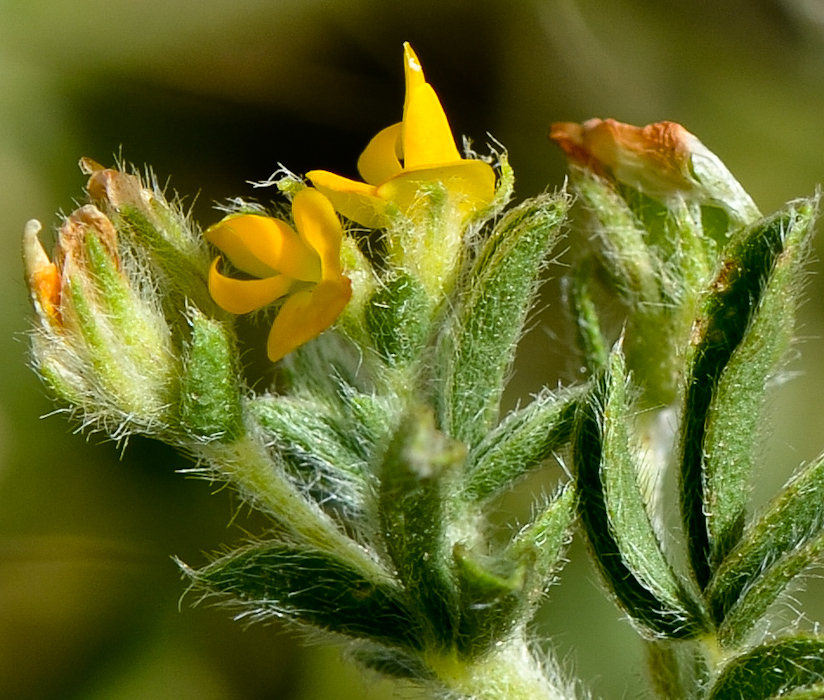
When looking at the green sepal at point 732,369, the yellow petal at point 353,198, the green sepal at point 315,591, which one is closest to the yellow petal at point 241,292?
the yellow petal at point 353,198

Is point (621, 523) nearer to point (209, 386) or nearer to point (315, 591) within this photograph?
point (315, 591)

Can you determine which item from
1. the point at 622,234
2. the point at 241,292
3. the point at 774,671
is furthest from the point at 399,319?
the point at 774,671

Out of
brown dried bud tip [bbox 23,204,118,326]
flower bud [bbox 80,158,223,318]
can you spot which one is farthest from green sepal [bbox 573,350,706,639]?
brown dried bud tip [bbox 23,204,118,326]

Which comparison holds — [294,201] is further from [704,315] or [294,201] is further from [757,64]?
[757,64]

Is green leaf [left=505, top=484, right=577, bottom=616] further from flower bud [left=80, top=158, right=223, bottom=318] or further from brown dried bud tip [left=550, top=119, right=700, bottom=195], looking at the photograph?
brown dried bud tip [left=550, top=119, right=700, bottom=195]

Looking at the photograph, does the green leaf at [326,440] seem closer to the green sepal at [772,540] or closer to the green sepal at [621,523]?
the green sepal at [621,523]

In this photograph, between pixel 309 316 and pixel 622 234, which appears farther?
pixel 622 234
